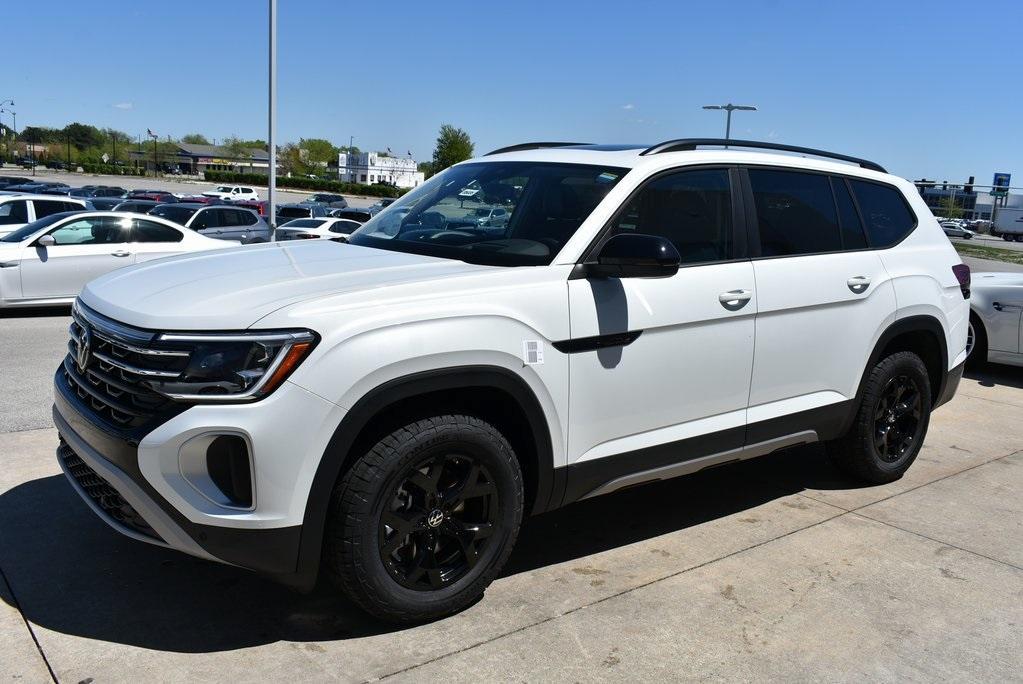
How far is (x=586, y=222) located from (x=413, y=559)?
1561 millimetres

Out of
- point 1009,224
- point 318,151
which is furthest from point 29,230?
point 318,151

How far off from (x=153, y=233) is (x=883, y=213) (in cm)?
1030

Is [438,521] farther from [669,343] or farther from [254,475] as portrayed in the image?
[669,343]

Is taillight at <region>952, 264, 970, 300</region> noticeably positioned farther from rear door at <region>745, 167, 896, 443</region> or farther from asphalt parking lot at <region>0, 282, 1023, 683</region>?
asphalt parking lot at <region>0, 282, 1023, 683</region>

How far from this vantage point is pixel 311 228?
22.0 metres

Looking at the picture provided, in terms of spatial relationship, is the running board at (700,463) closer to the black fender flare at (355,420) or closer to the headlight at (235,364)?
the black fender flare at (355,420)

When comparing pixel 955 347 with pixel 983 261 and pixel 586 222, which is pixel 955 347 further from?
pixel 983 261

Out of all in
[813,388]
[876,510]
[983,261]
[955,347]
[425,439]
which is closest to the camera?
[425,439]

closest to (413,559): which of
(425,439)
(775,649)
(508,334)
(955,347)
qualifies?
(425,439)

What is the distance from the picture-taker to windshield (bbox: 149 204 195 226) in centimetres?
2133

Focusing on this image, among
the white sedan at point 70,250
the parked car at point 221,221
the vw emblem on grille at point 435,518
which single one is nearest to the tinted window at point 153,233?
the white sedan at point 70,250

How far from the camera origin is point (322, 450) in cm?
310

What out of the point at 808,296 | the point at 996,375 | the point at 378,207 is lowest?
the point at 996,375

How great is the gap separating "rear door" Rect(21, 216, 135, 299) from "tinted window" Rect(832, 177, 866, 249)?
9.61 m
